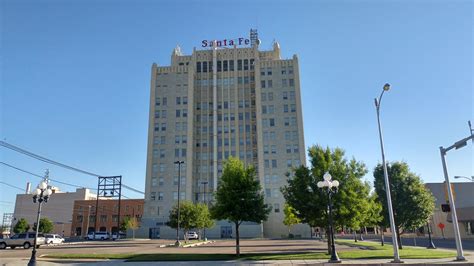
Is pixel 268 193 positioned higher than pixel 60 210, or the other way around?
pixel 268 193

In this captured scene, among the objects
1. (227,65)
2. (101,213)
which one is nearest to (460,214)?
Answer: (227,65)

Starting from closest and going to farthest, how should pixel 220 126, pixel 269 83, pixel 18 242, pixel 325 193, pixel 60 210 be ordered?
1. pixel 325 193
2. pixel 18 242
3. pixel 220 126
4. pixel 269 83
5. pixel 60 210

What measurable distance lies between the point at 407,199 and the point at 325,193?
1131cm

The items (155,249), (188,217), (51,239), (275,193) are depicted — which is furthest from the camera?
(275,193)

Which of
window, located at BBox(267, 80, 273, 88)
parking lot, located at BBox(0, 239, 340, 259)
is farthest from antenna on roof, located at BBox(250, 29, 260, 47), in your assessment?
parking lot, located at BBox(0, 239, 340, 259)

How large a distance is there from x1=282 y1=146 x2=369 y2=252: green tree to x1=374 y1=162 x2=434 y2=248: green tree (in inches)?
288

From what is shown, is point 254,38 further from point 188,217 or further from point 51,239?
point 51,239

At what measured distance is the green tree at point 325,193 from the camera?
985 inches

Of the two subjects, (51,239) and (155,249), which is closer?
(155,249)

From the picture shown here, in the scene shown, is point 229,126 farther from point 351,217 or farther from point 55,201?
point 55,201

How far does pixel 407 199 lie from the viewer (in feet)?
103

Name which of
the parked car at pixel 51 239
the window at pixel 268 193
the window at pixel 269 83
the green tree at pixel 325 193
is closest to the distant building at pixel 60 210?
the window at pixel 268 193

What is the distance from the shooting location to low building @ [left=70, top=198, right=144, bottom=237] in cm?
11919

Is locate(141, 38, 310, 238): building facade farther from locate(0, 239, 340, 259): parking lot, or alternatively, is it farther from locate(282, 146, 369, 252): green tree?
locate(282, 146, 369, 252): green tree
